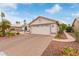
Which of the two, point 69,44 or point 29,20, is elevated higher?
point 29,20

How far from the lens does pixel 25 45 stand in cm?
244

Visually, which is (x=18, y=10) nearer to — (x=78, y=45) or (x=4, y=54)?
(x=4, y=54)

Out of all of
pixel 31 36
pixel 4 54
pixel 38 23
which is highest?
pixel 38 23

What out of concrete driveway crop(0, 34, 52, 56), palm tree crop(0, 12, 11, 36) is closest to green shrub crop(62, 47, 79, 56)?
concrete driveway crop(0, 34, 52, 56)

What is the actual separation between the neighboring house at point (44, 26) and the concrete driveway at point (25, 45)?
0.07 metres

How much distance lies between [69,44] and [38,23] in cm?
50

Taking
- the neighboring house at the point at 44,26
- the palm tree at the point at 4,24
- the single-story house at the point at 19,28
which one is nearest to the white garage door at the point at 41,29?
the neighboring house at the point at 44,26

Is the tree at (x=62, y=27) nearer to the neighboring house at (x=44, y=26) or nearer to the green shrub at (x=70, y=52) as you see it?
the neighboring house at (x=44, y=26)

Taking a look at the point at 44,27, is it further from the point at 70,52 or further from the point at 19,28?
the point at 70,52

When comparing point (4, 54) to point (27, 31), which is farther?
point (27, 31)

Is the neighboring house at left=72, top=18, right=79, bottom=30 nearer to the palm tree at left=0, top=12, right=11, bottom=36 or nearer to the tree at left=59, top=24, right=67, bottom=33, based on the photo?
the tree at left=59, top=24, right=67, bottom=33

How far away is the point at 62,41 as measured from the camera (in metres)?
2.45

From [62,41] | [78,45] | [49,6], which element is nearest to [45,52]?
[62,41]

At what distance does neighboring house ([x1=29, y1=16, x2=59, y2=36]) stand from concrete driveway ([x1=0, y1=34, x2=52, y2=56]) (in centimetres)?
7
